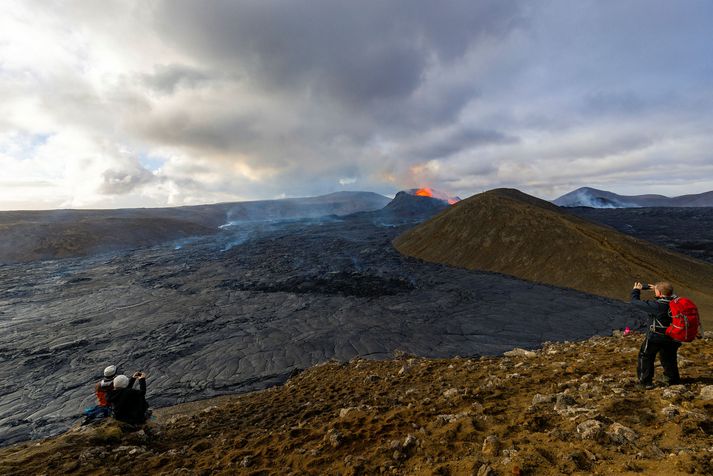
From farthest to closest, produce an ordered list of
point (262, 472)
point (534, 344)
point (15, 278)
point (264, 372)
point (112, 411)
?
1. point (15, 278)
2. point (534, 344)
3. point (264, 372)
4. point (112, 411)
5. point (262, 472)

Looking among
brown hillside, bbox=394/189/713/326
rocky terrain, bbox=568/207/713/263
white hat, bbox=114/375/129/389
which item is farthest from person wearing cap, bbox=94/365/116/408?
rocky terrain, bbox=568/207/713/263

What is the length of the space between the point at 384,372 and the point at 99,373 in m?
14.3

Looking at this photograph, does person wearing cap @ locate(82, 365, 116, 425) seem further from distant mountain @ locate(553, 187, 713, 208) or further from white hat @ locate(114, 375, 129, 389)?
distant mountain @ locate(553, 187, 713, 208)

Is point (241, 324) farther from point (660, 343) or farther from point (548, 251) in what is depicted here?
point (548, 251)

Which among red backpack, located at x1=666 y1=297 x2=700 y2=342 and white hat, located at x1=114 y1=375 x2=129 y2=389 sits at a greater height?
red backpack, located at x1=666 y1=297 x2=700 y2=342

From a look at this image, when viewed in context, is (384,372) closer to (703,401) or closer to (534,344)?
(703,401)

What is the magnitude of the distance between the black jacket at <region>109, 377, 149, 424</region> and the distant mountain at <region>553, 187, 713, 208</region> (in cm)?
19423

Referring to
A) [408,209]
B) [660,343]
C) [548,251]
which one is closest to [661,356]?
[660,343]

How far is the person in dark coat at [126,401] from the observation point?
20.0ft

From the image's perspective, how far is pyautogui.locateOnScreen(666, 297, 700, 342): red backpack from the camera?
179 inches

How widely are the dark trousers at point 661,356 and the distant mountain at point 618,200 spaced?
19032 cm

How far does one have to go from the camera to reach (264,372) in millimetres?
15070

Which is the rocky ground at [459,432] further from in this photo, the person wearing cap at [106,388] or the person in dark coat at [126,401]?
the person wearing cap at [106,388]

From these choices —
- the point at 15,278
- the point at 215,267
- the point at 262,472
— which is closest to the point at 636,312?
the point at 262,472
